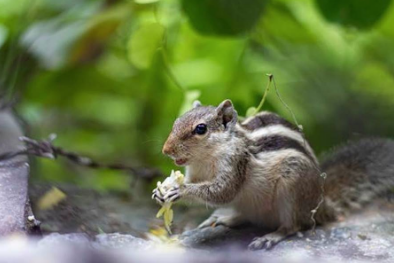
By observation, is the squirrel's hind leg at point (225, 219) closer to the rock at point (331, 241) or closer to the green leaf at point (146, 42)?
the rock at point (331, 241)

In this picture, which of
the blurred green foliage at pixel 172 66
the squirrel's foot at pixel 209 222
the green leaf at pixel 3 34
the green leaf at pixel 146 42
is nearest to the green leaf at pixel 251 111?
the blurred green foliage at pixel 172 66

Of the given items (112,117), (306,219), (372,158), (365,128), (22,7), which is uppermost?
(22,7)

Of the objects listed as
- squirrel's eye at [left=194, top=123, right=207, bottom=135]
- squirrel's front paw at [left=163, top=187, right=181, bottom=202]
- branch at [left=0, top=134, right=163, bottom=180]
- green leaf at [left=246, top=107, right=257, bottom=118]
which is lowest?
squirrel's front paw at [left=163, top=187, right=181, bottom=202]

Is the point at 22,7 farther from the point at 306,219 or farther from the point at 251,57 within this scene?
the point at 306,219

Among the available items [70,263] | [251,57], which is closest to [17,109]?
[251,57]

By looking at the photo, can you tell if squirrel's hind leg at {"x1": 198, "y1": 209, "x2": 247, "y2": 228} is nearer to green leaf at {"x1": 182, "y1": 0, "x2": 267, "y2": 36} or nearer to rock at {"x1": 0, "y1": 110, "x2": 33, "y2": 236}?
rock at {"x1": 0, "y1": 110, "x2": 33, "y2": 236}

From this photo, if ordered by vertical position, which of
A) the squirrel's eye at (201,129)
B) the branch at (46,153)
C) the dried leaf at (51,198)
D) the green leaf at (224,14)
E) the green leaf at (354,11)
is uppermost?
the green leaf at (224,14)

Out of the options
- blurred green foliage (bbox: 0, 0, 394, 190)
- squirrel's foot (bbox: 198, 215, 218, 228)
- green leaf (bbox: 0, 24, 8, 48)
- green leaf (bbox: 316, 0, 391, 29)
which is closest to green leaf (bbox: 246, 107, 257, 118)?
blurred green foliage (bbox: 0, 0, 394, 190)
